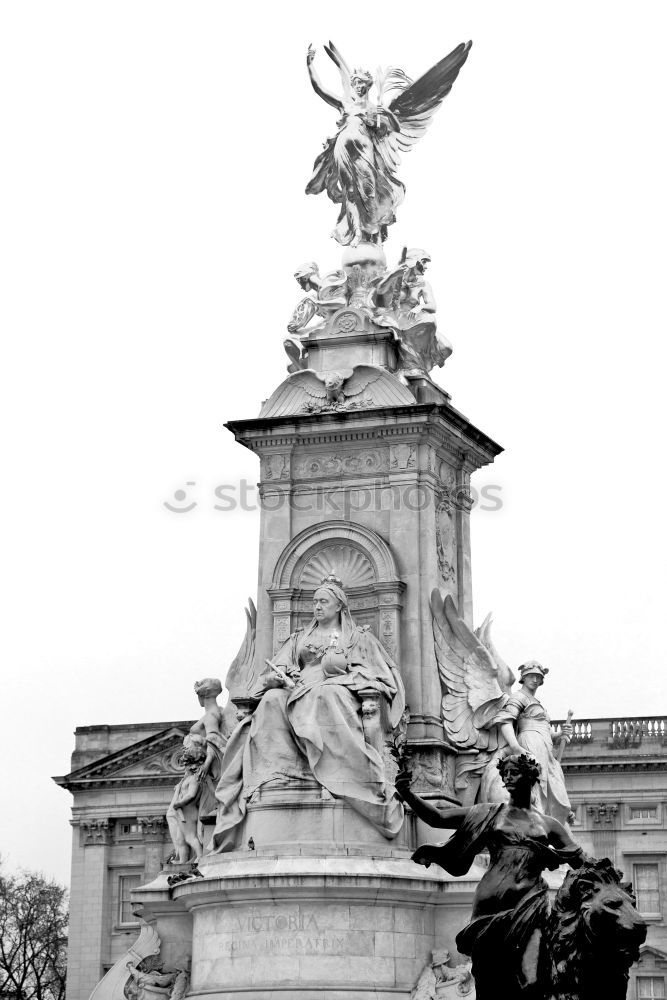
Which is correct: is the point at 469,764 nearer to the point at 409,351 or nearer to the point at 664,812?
the point at 409,351

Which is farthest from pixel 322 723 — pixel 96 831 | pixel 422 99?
pixel 96 831

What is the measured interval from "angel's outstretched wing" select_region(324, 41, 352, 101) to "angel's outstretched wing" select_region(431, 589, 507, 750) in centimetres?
849

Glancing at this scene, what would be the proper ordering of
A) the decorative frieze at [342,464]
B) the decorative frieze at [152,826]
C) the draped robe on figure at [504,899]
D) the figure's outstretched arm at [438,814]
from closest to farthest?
1. the draped robe on figure at [504,899]
2. the figure's outstretched arm at [438,814]
3. the decorative frieze at [342,464]
4. the decorative frieze at [152,826]

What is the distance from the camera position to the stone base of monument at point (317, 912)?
2548 centimetres

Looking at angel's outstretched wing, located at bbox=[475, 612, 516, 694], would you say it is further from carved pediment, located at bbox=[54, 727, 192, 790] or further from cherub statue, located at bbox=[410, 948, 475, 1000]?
carved pediment, located at bbox=[54, 727, 192, 790]

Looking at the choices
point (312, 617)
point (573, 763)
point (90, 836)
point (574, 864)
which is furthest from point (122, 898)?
point (574, 864)

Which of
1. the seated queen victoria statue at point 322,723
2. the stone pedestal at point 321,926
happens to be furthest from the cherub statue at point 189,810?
the stone pedestal at point 321,926

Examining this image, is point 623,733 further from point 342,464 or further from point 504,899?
point 504,899

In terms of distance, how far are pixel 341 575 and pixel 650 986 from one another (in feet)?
93.2

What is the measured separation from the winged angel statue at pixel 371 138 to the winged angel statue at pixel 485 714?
6.59m

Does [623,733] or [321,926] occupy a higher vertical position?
[623,733]

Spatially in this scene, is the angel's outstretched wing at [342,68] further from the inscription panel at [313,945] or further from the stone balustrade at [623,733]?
the stone balustrade at [623,733]

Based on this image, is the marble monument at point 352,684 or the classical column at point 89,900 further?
the classical column at point 89,900

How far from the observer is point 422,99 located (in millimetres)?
31938
